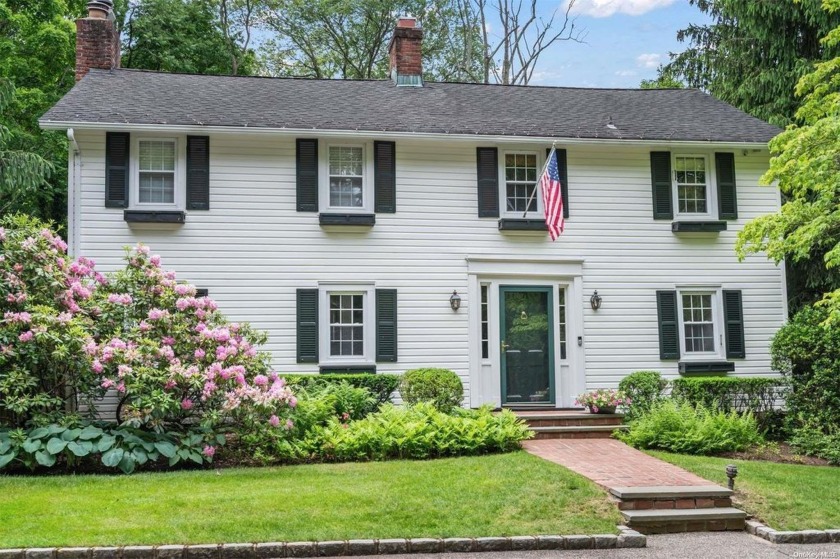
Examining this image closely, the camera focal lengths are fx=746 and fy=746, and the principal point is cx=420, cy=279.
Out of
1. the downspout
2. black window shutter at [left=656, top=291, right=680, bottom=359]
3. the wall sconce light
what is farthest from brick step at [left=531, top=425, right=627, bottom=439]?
the downspout

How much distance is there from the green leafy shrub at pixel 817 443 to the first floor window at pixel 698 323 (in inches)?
89.9

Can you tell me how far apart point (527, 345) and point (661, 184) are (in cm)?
369

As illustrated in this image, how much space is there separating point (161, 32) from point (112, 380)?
16.3 meters

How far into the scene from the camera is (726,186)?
13.1 meters

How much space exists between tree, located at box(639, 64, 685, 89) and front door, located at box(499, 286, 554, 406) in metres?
10.3

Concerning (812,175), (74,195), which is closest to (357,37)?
(74,195)

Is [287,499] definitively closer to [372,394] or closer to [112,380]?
[112,380]

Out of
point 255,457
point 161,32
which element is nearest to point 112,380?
point 255,457

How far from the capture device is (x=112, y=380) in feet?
29.4

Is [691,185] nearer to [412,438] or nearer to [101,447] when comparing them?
[412,438]

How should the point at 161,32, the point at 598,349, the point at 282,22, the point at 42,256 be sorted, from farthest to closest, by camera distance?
the point at 282,22 < the point at 161,32 < the point at 598,349 < the point at 42,256

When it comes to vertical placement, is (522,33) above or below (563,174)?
above

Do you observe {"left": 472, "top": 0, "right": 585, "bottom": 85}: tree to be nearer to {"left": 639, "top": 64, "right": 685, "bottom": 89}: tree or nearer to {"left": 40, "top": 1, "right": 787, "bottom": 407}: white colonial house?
{"left": 639, "top": 64, "right": 685, "bottom": 89}: tree

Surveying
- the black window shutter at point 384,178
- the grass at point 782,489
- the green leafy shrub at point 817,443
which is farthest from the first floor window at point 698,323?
the black window shutter at point 384,178
